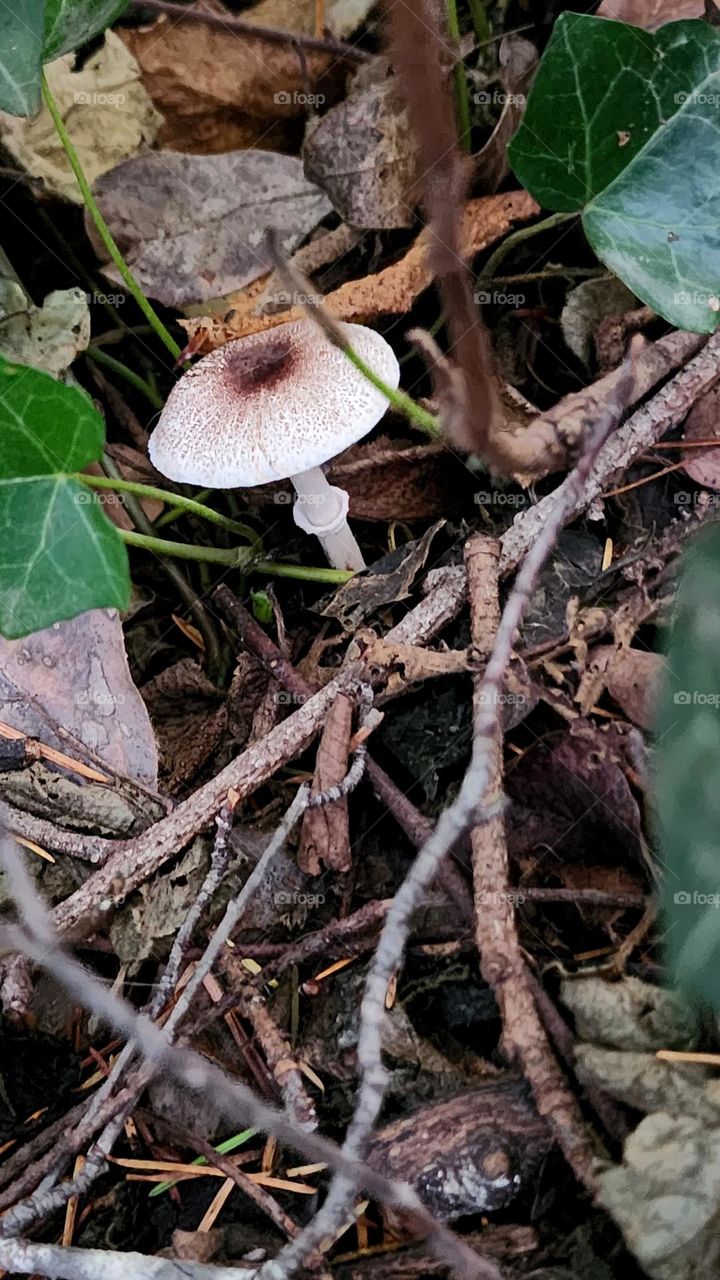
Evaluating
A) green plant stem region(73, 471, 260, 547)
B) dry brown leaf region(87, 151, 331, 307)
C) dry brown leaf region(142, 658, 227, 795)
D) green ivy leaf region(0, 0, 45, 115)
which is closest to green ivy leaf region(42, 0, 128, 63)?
green ivy leaf region(0, 0, 45, 115)

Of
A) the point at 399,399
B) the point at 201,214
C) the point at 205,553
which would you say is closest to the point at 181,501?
the point at 205,553

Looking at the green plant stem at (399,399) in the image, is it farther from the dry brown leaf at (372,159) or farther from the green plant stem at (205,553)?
the dry brown leaf at (372,159)

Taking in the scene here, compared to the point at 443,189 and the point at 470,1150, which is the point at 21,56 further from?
the point at 470,1150

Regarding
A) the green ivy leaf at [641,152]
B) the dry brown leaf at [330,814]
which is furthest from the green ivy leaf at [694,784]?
the dry brown leaf at [330,814]

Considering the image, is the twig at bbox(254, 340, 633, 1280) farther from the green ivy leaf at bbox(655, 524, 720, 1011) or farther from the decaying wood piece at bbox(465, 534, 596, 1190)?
the green ivy leaf at bbox(655, 524, 720, 1011)

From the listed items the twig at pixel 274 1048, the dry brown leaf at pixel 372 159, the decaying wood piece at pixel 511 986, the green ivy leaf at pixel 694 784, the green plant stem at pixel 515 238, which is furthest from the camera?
the dry brown leaf at pixel 372 159

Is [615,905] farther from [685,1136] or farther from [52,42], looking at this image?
[52,42]

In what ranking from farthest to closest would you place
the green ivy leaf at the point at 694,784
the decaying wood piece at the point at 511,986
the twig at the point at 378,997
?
the decaying wood piece at the point at 511,986, the green ivy leaf at the point at 694,784, the twig at the point at 378,997
